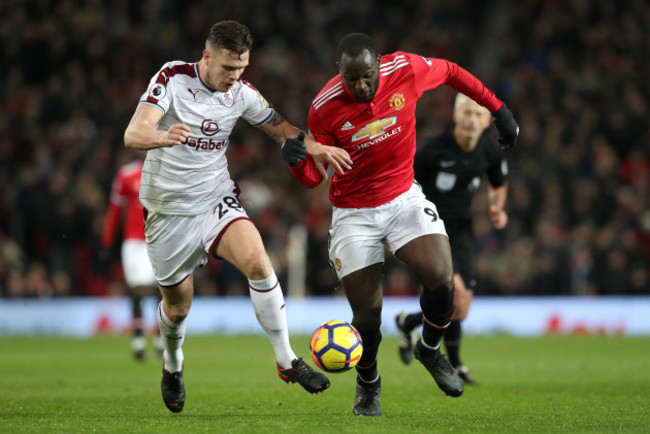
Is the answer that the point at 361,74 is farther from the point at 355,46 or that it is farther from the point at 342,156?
the point at 342,156

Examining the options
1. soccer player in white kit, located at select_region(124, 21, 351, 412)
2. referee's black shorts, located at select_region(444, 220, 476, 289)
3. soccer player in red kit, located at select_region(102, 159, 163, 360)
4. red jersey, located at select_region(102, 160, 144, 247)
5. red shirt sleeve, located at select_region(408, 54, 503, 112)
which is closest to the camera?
soccer player in white kit, located at select_region(124, 21, 351, 412)

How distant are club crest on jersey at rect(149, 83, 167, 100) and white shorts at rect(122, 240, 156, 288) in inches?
255

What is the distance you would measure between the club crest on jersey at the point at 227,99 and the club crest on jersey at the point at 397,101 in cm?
114

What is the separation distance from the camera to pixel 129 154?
17609 mm

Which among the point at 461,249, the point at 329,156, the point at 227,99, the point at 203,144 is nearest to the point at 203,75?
the point at 227,99

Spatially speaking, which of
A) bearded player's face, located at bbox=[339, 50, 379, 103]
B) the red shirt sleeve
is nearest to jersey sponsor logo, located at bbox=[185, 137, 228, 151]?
bearded player's face, located at bbox=[339, 50, 379, 103]

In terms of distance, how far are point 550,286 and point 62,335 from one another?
29.0 ft

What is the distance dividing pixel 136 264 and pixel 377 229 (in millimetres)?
6731

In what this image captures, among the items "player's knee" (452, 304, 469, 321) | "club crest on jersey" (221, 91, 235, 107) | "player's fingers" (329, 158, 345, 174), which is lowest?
"player's knee" (452, 304, 469, 321)

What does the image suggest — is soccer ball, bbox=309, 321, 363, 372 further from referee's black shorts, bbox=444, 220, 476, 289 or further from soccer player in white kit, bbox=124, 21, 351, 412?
referee's black shorts, bbox=444, 220, 476, 289

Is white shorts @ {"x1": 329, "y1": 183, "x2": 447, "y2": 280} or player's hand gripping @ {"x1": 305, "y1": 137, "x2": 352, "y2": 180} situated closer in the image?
player's hand gripping @ {"x1": 305, "y1": 137, "x2": 352, "y2": 180}

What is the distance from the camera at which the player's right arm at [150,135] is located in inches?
242

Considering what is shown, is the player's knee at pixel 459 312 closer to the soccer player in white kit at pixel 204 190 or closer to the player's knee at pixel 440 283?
the player's knee at pixel 440 283

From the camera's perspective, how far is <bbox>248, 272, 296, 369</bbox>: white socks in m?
6.73
